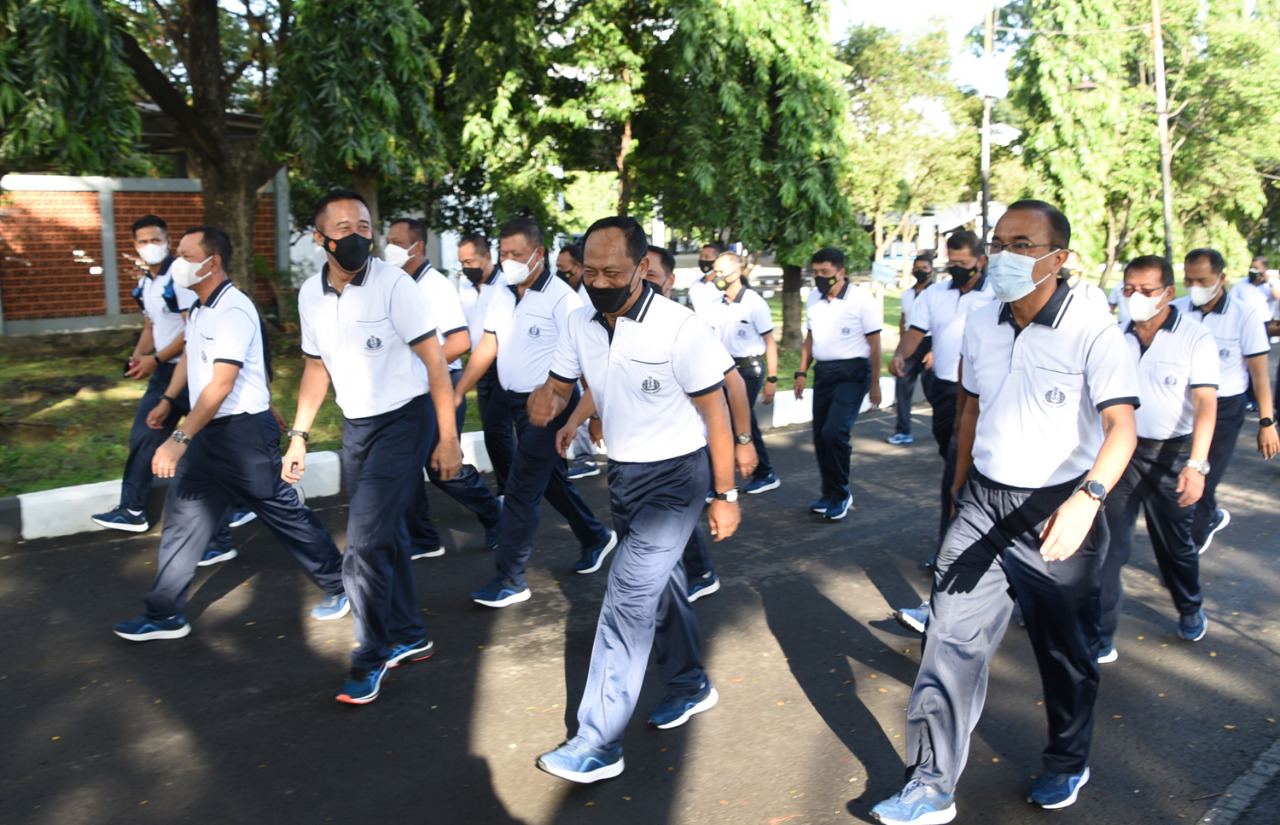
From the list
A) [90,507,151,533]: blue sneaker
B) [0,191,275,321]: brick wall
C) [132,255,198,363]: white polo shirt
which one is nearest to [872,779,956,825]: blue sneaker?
[132,255,198,363]: white polo shirt

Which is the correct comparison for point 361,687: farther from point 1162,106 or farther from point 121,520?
point 1162,106

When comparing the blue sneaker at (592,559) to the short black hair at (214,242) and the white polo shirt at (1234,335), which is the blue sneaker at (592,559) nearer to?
the short black hair at (214,242)

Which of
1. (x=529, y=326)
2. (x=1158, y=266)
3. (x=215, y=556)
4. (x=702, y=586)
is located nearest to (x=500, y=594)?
(x=702, y=586)

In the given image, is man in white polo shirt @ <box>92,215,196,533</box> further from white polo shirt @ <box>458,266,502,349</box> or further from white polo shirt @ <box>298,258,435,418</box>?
white polo shirt @ <box>298,258,435,418</box>

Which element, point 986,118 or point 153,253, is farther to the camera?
point 986,118

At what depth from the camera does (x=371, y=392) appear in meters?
4.29

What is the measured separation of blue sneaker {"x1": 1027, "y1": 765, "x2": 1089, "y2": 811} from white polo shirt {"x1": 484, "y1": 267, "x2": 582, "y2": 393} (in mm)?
3432

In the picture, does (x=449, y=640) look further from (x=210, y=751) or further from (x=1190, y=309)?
(x=1190, y=309)

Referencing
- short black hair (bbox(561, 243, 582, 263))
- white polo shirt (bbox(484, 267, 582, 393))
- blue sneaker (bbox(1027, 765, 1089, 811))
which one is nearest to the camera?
blue sneaker (bbox(1027, 765, 1089, 811))

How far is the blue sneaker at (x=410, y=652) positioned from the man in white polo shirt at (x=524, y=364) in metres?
0.70

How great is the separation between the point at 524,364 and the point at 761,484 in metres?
2.67

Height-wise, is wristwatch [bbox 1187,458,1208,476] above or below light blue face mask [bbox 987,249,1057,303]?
below

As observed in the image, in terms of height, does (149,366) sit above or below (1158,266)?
below

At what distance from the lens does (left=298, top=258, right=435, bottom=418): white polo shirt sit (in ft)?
14.0
